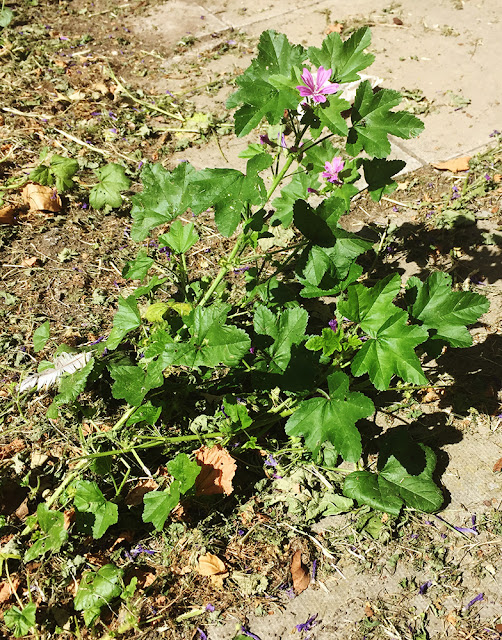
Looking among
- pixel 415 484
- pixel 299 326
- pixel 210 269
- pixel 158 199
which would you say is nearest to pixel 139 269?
pixel 158 199

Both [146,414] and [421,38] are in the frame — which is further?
[421,38]

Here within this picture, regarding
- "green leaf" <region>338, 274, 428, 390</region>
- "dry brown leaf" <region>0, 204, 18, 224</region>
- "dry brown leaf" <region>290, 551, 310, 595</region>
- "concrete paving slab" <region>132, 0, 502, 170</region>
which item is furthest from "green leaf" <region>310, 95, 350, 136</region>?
"dry brown leaf" <region>0, 204, 18, 224</region>

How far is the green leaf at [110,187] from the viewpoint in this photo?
3.39 meters

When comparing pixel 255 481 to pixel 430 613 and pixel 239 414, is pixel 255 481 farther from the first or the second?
pixel 430 613

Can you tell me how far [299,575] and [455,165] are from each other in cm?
268

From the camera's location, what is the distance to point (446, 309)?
2.18 metres

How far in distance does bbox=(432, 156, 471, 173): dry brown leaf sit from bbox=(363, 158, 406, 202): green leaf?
1268mm

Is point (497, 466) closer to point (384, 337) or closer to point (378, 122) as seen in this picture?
point (384, 337)

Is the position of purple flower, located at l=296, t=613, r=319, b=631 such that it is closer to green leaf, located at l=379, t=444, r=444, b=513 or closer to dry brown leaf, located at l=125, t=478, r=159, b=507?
green leaf, located at l=379, t=444, r=444, b=513

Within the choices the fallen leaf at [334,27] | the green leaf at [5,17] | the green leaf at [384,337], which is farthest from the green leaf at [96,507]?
the green leaf at [5,17]

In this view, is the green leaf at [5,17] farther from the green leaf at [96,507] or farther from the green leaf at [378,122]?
the green leaf at [96,507]

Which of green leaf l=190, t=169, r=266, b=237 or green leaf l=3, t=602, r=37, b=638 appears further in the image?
green leaf l=190, t=169, r=266, b=237

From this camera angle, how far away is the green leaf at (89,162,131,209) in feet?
11.1

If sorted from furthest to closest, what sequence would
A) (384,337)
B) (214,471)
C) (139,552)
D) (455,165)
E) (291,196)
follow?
1. (455,165)
2. (291,196)
3. (214,471)
4. (139,552)
5. (384,337)
